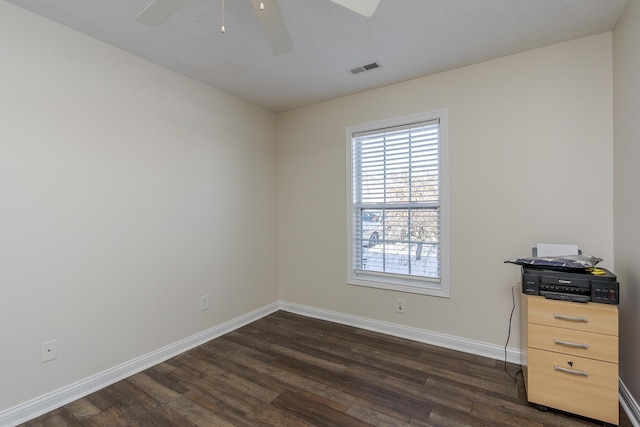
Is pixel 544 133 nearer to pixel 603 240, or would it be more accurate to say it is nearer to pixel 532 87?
pixel 532 87

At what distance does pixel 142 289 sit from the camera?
7.95ft

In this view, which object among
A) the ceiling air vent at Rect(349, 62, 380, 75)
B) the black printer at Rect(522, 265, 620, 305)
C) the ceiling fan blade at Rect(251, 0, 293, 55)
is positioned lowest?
the black printer at Rect(522, 265, 620, 305)

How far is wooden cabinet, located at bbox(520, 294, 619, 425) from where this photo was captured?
169 cm

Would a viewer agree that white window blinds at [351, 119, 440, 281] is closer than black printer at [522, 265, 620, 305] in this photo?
No

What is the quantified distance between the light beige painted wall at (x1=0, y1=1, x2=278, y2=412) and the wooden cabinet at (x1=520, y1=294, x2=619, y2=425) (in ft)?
8.79

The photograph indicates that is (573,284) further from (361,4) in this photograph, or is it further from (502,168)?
(361,4)

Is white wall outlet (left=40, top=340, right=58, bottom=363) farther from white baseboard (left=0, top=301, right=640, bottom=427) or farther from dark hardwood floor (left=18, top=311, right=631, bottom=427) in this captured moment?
dark hardwood floor (left=18, top=311, right=631, bottom=427)

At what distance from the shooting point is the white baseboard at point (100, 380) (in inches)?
70.7

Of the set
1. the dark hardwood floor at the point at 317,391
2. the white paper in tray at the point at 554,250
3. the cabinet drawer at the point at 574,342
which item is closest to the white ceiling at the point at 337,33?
the white paper in tray at the point at 554,250

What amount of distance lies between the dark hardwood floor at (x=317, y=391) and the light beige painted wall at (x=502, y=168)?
1.45ft

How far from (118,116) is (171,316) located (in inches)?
67.7

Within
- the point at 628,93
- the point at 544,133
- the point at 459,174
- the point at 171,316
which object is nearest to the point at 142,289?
the point at 171,316

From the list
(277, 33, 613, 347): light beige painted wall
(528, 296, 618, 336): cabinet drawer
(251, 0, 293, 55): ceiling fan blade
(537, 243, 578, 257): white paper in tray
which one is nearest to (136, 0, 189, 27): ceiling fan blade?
(251, 0, 293, 55): ceiling fan blade

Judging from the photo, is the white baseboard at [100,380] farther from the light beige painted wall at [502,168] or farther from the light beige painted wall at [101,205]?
Result: the light beige painted wall at [502,168]
